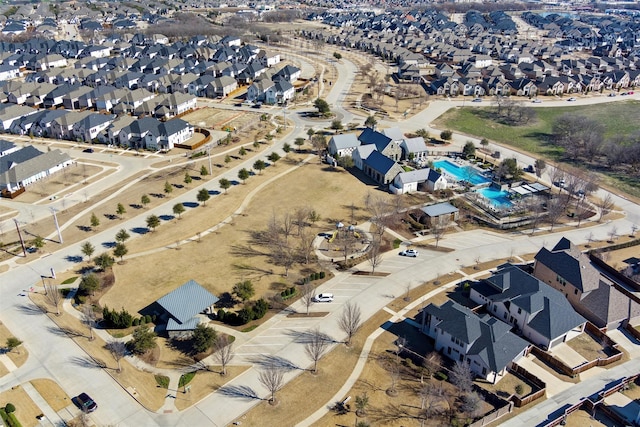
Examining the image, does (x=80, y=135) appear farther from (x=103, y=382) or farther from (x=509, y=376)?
(x=509, y=376)

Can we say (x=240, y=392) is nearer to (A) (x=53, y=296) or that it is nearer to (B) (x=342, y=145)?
(A) (x=53, y=296)

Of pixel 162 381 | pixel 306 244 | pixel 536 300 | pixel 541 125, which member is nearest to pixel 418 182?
pixel 306 244

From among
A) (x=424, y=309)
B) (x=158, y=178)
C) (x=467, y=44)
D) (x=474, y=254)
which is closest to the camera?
(x=424, y=309)

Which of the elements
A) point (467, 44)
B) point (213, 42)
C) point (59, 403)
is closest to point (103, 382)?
point (59, 403)

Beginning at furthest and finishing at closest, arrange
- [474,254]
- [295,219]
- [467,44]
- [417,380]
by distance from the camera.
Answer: [467,44] → [295,219] → [474,254] → [417,380]

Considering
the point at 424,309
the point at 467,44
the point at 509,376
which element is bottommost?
the point at 509,376

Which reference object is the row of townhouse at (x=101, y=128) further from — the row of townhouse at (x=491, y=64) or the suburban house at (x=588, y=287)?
the row of townhouse at (x=491, y=64)

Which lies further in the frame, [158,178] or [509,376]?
[158,178]

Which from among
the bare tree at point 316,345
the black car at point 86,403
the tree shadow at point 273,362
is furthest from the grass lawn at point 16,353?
the bare tree at point 316,345

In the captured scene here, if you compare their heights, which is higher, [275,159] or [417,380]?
[275,159]
